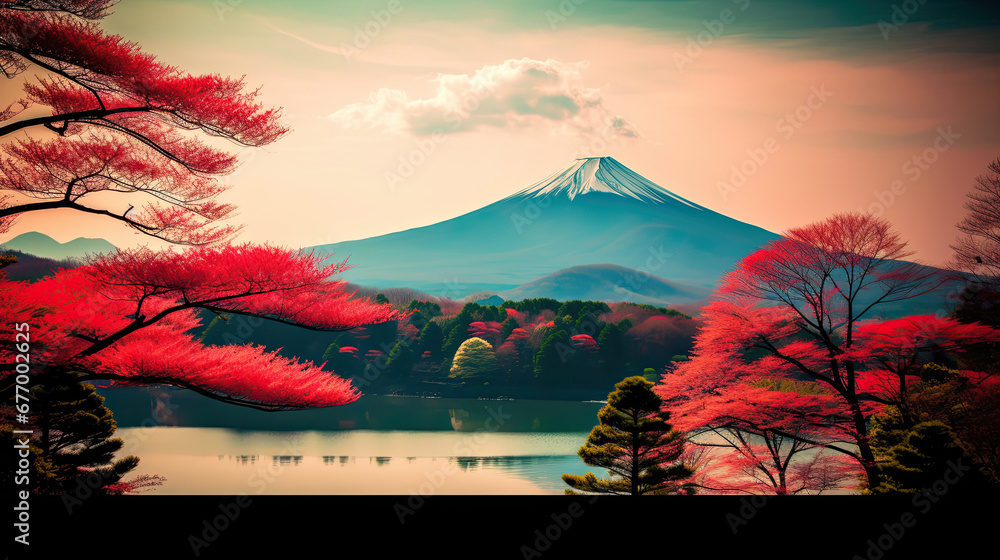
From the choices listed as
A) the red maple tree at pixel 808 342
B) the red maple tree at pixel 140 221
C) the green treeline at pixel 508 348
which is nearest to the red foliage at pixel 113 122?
the red maple tree at pixel 140 221

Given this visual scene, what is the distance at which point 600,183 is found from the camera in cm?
10538

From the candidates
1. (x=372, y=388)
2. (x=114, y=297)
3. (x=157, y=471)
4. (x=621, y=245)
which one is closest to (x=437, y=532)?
(x=114, y=297)

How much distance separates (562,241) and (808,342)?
3897 inches

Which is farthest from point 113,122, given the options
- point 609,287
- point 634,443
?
point 609,287

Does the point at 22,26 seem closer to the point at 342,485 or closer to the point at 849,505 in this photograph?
the point at 849,505

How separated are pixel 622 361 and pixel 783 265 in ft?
66.5

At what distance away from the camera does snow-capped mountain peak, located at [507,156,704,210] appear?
299ft

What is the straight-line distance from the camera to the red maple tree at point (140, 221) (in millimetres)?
4793

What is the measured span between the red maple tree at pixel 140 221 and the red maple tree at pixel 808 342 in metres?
6.17

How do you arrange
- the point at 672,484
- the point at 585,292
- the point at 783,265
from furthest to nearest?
the point at 585,292, the point at 783,265, the point at 672,484

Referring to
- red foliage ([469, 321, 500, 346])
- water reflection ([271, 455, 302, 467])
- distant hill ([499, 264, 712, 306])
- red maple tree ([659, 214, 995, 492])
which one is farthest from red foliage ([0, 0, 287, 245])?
distant hill ([499, 264, 712, 306])

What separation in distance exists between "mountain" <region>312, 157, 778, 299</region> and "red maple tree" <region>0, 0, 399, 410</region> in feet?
288

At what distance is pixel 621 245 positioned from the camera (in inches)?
3900

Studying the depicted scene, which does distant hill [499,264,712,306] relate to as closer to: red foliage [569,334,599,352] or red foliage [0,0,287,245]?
red foliage [569,334,599,352]
